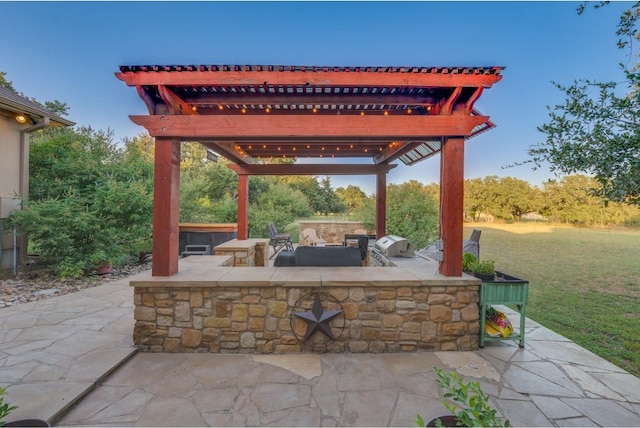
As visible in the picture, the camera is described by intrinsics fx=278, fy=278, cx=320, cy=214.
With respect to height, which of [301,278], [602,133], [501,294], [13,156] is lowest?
[501,294]

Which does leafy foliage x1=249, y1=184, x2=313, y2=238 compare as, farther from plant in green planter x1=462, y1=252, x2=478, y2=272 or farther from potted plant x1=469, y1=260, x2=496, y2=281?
potted plant x1=469, y1=260, x2=496, y2=281

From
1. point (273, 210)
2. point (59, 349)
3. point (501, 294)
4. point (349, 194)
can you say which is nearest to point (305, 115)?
point (501, 294)

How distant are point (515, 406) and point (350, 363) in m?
1.32

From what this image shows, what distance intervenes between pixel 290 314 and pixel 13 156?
24.0ft

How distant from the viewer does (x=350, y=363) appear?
2.69 m

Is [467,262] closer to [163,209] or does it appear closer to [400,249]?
[400,249]

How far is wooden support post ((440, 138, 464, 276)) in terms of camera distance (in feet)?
9.98

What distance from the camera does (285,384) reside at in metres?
2.33

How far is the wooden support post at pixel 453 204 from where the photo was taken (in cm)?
304

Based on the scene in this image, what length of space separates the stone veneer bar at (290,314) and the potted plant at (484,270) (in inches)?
4.5

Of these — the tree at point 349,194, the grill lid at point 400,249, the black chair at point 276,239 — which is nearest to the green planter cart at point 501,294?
the grill lid at point 400,249

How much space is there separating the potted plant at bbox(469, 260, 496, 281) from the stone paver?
2.57 feet

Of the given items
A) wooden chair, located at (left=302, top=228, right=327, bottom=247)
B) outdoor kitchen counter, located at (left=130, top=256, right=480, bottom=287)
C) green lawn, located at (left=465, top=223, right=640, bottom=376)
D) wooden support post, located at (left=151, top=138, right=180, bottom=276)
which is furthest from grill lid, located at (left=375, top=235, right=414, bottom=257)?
wooden chair, located at (left=302, top=228, right=327, bottom=247)

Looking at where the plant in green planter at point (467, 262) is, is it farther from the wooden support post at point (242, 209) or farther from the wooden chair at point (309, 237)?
the wooden chair at point (309, 237)
